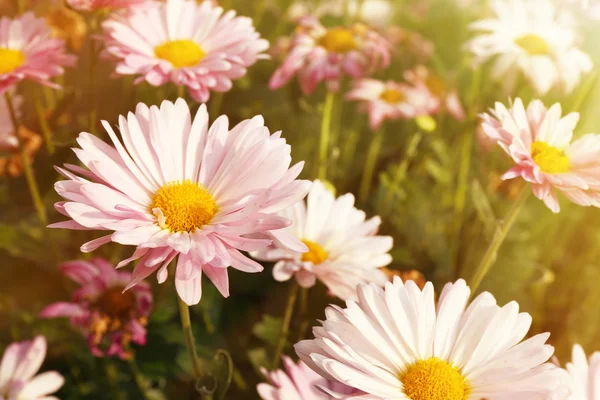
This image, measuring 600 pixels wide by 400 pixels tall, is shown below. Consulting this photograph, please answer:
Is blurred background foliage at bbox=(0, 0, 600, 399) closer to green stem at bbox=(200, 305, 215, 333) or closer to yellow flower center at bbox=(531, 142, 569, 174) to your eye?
green stem at bbox=(200, 305, 215, 333)

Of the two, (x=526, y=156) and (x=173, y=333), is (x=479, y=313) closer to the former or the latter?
(x=526, y=156)

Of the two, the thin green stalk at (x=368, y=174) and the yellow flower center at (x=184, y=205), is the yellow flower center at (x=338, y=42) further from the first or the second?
the yellow flower center at (x=184, y=205)

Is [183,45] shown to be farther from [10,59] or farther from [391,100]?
[391,100]

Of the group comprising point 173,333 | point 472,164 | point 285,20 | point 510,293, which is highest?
point 285,20

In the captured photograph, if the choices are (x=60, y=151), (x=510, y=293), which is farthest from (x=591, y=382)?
(x=60, y=151)

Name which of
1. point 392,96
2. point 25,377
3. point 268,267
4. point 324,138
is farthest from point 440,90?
point 25,377
